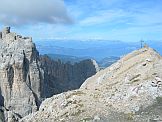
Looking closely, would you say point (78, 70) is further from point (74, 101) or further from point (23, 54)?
point (74, 101)

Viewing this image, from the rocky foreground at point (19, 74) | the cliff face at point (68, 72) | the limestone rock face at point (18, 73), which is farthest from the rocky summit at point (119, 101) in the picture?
the cliff face at point (68, 72)

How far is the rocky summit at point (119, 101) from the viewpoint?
33.2 m

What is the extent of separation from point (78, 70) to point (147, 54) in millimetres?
117183

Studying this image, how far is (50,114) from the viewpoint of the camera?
36.2 metres

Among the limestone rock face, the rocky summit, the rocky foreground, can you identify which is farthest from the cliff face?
the rocky summit

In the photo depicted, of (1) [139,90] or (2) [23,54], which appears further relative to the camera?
(2) [23,54]

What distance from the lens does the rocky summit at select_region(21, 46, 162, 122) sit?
109 feet

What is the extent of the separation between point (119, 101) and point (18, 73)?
233ft

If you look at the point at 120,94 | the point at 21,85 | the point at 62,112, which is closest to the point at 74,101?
the point at 62,112

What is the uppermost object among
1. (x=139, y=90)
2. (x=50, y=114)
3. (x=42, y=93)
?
(x=139, y=90)

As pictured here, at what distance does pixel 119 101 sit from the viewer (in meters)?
35.1

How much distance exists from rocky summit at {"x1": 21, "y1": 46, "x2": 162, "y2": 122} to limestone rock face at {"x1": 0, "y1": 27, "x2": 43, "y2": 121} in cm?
6362

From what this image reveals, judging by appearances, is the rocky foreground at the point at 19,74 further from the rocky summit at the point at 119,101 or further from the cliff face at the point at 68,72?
the rocky summit at the point at 119,101

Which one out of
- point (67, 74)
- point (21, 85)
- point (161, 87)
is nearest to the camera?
point (161, 87)
